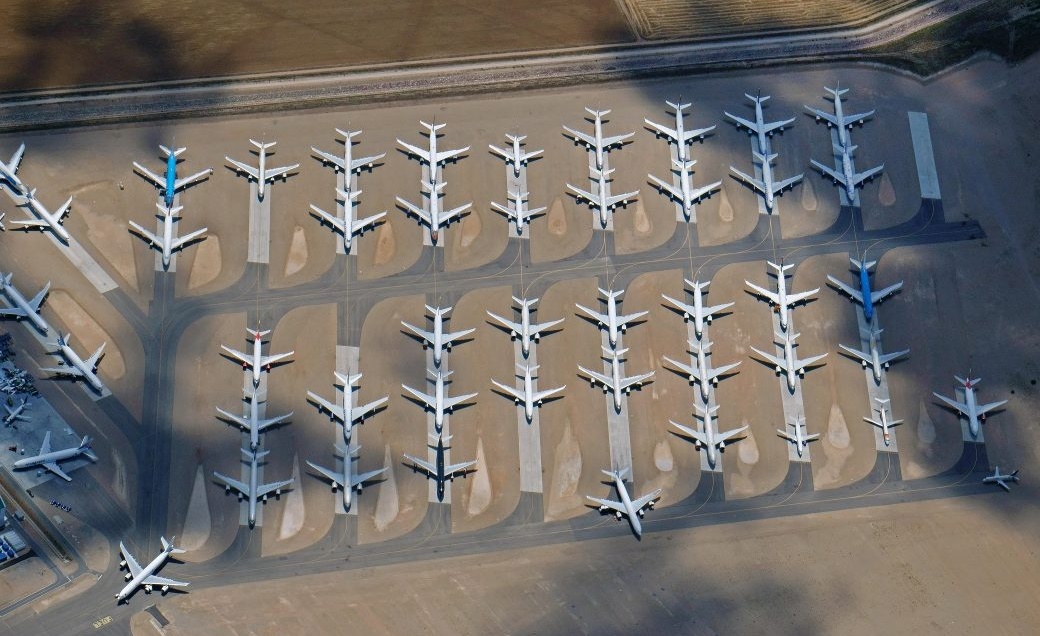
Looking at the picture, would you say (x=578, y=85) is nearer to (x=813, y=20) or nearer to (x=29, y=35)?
(x=813, y=20)

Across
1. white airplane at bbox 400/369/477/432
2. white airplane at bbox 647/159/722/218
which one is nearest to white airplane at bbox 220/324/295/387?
white airplane at bbox 400/369/477/432

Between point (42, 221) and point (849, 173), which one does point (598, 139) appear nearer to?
point (849, 173)

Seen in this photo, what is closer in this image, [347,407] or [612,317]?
[347,407]

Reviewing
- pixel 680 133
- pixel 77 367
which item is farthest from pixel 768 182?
pixel 77 367

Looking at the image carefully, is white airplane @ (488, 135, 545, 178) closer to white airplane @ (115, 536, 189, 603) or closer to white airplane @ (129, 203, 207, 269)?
white airplane @ (129, 203, 207, 269)

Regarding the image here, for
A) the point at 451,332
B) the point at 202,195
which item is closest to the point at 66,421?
the point at 202,195
